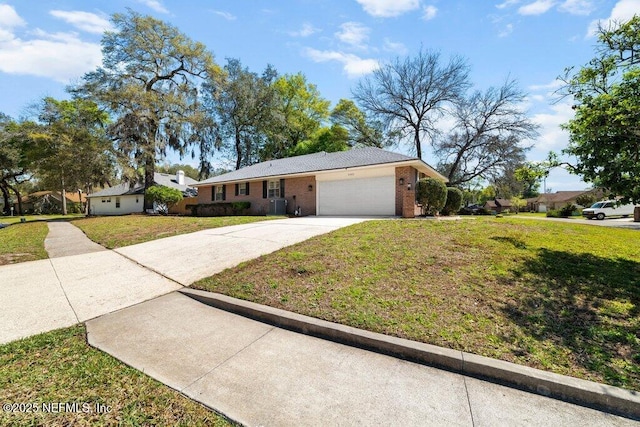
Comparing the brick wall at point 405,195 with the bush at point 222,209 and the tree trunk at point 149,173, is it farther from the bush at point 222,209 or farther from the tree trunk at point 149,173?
the tree trunk at point 149,173

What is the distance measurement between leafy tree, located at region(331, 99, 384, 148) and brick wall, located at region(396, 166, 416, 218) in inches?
677

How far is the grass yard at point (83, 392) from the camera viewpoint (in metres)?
1.98

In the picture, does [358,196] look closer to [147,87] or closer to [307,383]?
[307,383]

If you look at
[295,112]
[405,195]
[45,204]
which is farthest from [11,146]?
[405,195]

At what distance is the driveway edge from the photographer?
215 centimetres

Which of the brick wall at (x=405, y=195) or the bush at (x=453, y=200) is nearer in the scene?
the brick wall at (x=405, y=195)

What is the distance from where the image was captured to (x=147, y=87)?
23578 mm

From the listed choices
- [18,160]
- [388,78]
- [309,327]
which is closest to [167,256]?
[309,327]

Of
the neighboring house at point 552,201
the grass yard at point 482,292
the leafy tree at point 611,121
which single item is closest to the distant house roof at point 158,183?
the grass yard at point 482,292

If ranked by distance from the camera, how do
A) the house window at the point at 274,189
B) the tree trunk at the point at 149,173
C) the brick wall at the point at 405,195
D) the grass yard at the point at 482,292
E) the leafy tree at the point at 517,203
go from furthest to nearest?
1. the leafy tree at the point at 517,203
2. the tree trunk at the point at 149,173
3. the house window at the point at 274,189
4. the brick wall at the point at 405,195
5. the grass yard at the point at 482,292

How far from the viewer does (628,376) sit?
2.35 m

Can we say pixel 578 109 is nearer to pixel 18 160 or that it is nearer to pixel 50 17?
pixel 50 17

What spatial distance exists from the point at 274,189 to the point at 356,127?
16.2 meters

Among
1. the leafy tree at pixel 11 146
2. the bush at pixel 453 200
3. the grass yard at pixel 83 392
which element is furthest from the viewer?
the leafy tree at pixel 11 146
